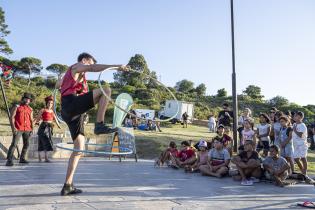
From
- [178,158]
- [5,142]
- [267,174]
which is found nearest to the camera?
[267,174]

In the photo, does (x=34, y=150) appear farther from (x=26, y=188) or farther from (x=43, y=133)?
(x=26, y=188)

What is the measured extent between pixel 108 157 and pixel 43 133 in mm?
3004

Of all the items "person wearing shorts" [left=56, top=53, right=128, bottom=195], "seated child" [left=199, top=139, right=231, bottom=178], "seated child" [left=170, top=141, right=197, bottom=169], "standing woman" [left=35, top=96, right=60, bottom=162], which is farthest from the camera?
"standing woman" [left=35, top=96, right=60, bottom=162]

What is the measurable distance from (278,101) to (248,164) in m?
47.0

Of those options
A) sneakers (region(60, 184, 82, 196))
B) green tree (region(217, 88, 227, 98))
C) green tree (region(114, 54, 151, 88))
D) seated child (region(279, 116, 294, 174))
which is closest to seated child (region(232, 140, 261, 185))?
seated child (region(279, 116, 294, 174))

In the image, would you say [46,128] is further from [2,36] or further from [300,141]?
[2,36]

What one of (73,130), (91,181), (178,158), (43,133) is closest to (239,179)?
(178,158)

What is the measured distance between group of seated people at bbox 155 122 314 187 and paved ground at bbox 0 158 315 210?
0.34 meters

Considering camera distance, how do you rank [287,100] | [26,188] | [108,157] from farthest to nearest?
[287,100] → [108,157] → [26,188]

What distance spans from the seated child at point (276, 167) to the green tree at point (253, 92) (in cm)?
5183

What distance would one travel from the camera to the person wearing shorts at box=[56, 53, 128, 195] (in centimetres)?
600

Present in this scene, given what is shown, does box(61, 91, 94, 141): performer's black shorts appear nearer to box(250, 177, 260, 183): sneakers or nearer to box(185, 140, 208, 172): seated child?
box(250, 177, 260, 183): sneakers

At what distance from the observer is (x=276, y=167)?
8680 millimetres

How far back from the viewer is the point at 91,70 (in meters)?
5.85
